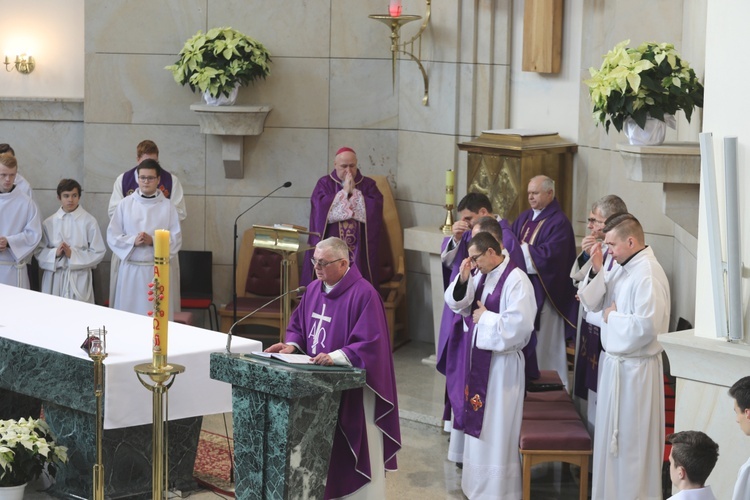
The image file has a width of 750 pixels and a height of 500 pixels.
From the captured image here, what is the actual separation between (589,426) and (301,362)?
7.83 ft

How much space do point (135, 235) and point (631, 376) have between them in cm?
441

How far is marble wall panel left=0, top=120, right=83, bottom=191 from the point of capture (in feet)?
34.9

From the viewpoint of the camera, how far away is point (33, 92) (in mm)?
10727

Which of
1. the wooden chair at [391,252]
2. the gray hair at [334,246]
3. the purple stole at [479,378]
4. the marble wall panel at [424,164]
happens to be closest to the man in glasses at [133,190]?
the wooden chair at [391,252]

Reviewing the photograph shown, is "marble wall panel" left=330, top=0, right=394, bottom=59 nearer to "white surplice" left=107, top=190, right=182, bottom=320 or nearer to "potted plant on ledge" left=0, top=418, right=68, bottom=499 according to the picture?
"white surplice" left=107, top=190, right=182, bottom=320

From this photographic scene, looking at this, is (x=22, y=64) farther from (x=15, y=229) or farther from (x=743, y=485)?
(x=743, y=485)

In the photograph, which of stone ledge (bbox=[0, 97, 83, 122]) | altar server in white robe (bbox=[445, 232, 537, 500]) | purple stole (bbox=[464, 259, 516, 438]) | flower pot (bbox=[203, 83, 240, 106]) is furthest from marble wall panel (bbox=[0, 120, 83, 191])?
purple stole (bbox=[464, 259, 516, 438])

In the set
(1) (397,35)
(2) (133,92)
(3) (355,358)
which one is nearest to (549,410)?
(3) (355,358)

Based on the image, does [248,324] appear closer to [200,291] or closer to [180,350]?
[200,291]

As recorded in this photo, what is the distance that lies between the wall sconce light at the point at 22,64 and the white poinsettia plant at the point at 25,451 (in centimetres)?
506

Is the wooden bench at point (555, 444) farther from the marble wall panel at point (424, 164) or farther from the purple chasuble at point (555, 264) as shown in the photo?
the marble wall panel at point (424, 164)

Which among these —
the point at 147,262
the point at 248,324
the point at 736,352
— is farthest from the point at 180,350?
the point at 248,324

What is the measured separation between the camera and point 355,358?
5934 millimetres

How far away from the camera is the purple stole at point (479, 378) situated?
6.76 meters
